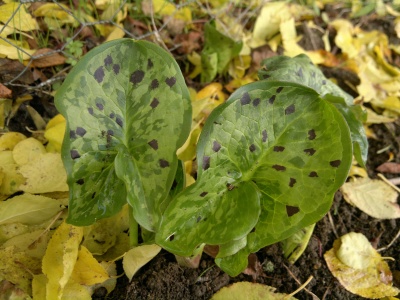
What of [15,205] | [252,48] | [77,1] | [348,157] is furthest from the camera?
[252,48]

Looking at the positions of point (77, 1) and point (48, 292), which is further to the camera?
point (77, 1)

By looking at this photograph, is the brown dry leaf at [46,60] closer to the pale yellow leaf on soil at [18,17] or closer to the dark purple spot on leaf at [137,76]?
the pale yellow leaf on soil at [18,17]

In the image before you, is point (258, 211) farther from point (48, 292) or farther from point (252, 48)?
point (252, 48)

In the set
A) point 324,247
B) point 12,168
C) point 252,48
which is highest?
point 12,168

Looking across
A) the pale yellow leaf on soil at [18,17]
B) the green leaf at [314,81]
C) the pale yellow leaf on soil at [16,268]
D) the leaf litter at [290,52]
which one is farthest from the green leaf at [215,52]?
the pale yellow leaf on soil at [16,268]

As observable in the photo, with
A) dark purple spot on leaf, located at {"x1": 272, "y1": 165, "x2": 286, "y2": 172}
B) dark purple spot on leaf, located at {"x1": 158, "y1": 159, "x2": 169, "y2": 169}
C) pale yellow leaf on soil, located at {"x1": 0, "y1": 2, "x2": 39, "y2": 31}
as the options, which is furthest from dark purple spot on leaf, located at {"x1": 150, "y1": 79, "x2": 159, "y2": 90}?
pale yellow leaf on soil, located at {"x1": 0, "y1": 2, "x2": 39, "y2": 31}

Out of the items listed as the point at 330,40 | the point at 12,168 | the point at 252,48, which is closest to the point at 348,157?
the point at 12,168

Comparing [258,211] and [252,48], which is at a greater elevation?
[258,211]

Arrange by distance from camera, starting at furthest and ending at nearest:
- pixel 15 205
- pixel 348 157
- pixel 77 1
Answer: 1. pixel 77 1
2. pixel 15 205
3. pixel 348 157
